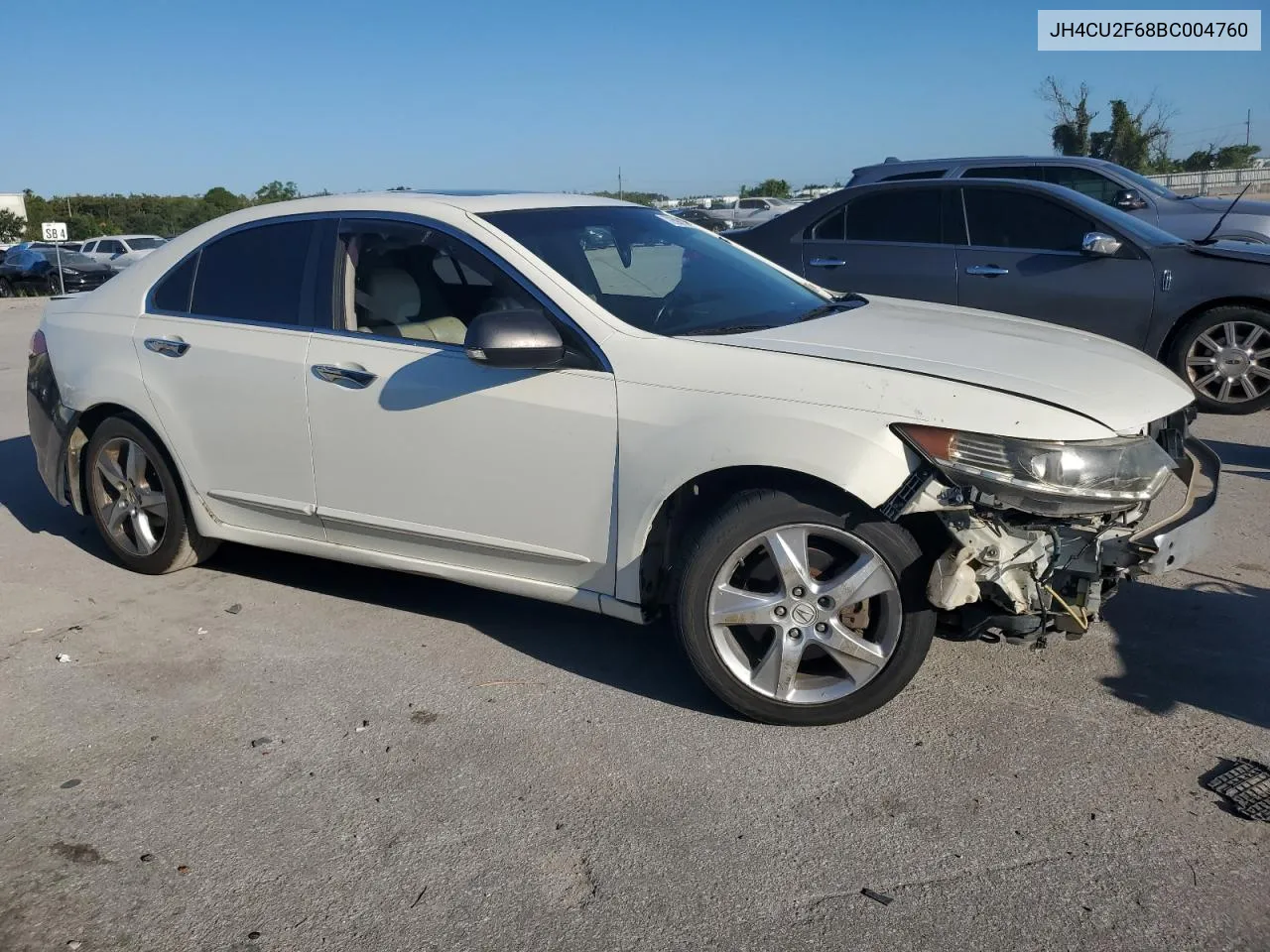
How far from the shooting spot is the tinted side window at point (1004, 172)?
10.9 m

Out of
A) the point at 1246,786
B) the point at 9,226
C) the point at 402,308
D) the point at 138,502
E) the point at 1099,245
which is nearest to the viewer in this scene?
the point at 1246,786

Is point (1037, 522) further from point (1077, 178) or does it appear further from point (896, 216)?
point (1077, 178)

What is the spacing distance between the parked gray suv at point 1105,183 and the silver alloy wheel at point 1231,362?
148 inches

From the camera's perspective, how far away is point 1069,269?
25.7ft

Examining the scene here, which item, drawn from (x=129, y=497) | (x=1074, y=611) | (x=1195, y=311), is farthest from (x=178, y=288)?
(x=1195, y=311)

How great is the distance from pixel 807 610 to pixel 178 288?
313 centimetres

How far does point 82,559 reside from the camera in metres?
5.61

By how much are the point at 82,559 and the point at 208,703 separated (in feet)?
6.69

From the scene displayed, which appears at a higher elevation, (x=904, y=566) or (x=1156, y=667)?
(x=904, y=566)

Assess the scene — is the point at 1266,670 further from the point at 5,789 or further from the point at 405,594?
the point at 5,789

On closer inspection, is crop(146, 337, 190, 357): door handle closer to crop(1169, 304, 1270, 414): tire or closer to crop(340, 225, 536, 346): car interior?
crop(340, 225, 536, 346): car interior

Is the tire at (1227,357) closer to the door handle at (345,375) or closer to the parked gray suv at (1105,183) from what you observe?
the parked gray suv at (1105,183)

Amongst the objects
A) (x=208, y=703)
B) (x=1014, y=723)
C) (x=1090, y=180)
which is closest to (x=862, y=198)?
(x=1090, y=180)

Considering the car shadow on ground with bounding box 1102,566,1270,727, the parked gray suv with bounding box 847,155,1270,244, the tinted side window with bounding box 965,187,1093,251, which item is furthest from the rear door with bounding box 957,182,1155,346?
Result: the car shadow on ground with bounding box 1102,566,1270,727
